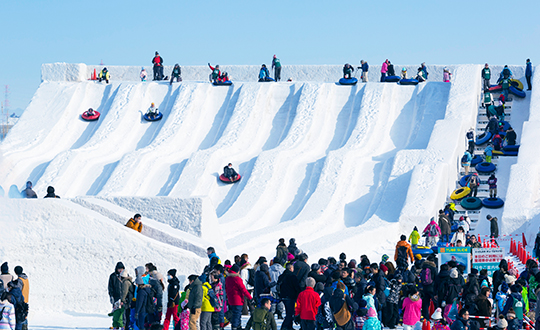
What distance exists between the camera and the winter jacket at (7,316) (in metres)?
8.53

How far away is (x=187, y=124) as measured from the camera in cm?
2942

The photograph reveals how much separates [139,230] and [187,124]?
16.1 m

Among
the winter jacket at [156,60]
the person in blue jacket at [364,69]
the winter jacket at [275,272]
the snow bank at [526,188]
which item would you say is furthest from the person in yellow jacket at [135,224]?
the winter jacket at [156,60]

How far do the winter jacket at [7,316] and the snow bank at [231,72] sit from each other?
86.5 feet

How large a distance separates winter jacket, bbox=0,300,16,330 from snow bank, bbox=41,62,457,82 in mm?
26360

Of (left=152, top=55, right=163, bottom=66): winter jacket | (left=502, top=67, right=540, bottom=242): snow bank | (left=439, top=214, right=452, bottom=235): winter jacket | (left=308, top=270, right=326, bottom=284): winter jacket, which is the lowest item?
(left=308, top=270, right=326, bottom=284): winter jacket

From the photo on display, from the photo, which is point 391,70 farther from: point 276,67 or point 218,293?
point 218,293

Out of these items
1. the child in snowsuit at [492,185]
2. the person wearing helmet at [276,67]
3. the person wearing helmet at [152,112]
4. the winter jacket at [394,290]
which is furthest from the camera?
the person wearing helmet at [276,67]

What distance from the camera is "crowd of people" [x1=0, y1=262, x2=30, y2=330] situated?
28.1 feet

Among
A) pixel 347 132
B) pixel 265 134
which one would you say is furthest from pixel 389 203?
pixel 265 134

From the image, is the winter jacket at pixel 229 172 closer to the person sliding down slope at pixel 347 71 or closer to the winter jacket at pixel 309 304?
the person sliding down slope at pixel 347 71

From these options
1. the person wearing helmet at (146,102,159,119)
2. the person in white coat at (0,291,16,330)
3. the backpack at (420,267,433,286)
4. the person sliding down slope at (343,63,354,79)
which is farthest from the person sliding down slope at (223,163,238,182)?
the person in white coat at (0,291,16,330)

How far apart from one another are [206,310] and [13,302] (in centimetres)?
255

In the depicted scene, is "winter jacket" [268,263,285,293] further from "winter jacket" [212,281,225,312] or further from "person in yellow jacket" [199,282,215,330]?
"person in yellow jacket" [199,282,215,330]
